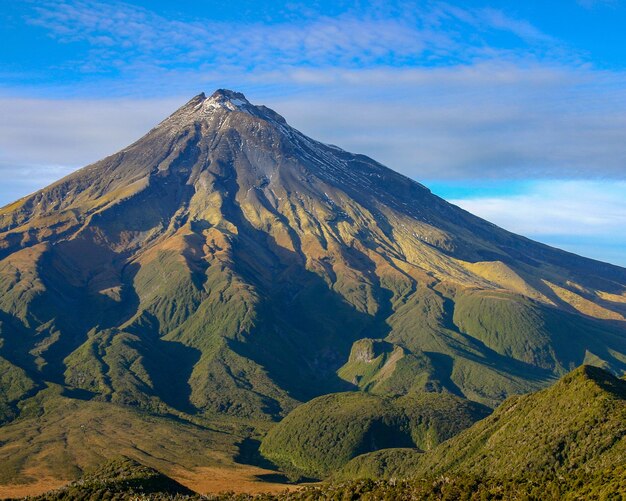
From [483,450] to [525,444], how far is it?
57.4 feet

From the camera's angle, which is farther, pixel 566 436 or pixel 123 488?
pixel 566 436

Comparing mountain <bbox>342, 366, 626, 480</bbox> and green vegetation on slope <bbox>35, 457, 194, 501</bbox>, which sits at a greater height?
mountain <bbox>342, 366, 626, 480</bbox>

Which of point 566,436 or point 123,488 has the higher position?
point 566,436

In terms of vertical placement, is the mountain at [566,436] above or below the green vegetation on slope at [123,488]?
above

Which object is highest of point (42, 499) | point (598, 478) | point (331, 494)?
point (598, 478)

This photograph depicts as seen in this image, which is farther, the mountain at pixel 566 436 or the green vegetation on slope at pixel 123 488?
the mountain at pixel 566 436

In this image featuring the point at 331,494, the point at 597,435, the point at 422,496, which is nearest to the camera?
the point at 422,496

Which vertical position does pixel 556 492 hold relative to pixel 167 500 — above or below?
above

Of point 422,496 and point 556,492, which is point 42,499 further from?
point 556,492

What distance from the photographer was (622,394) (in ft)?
620

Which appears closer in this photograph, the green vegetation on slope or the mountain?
the green vegetation on slope

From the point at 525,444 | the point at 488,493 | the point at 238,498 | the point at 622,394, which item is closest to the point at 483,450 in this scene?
the point at 525,444

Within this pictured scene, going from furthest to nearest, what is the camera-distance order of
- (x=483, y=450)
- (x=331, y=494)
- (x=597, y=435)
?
(x=483, y=450) < (x=597, y=435) < (x=331, y=494)

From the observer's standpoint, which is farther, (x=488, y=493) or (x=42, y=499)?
(x=42, y=499)
